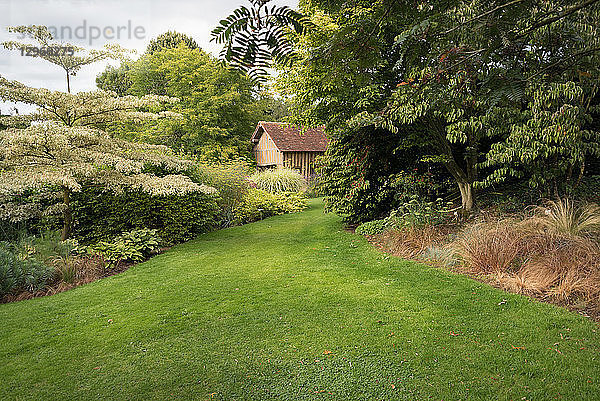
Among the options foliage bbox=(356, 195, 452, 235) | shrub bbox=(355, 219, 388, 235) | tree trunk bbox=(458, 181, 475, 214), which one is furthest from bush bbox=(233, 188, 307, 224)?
tree trunk bbox=(458, 181, 475, 214)

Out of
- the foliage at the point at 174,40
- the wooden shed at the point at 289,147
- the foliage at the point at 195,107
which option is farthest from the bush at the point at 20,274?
the foliage at the point at 174,40

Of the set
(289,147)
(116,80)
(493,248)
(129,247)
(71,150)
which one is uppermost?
(116,80)

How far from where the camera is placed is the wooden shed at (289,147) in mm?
23109

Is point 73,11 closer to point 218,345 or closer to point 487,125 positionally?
point 218,345

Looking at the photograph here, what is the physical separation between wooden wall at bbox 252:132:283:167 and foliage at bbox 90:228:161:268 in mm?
15645

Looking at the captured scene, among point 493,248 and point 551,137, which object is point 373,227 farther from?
point 551,137

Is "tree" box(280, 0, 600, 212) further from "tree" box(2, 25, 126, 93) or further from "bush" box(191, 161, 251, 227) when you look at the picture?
"bush" box(191, 161, 251, 227)

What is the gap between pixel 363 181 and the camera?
8.27m

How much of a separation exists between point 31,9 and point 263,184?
13479mm

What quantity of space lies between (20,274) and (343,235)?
5848 mm

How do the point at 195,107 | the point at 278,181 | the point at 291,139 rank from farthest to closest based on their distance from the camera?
1. the point at 291,139
2. the point at 195,107
3. the point at 278,181

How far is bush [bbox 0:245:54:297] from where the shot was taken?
527 centimetres

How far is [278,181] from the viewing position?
16.1 metres

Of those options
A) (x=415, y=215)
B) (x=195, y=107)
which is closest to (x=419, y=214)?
(x=415, y=215)
